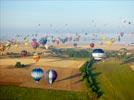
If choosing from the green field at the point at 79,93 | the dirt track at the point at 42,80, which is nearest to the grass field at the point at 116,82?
the green field at the point at 79,93

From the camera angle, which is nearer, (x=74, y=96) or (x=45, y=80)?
→ (x=74, y=96)

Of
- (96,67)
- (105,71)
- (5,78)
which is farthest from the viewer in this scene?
(96,67)

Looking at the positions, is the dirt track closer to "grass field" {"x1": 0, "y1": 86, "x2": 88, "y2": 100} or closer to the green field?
"grass field" {"x1": 0, "y1": 86, "x2": 88, "y2": 100}

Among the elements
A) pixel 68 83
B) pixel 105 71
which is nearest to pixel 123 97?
pixel 68 83

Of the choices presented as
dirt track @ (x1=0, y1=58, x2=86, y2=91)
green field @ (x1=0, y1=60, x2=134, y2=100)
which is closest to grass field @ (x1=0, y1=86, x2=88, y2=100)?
green field @ (x1=0, y1=60, x2=134, y2=100)

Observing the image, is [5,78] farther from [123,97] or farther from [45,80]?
[123,97]

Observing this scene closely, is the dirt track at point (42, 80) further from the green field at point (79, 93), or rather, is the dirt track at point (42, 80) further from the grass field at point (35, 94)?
the green field at point (79, 93)
